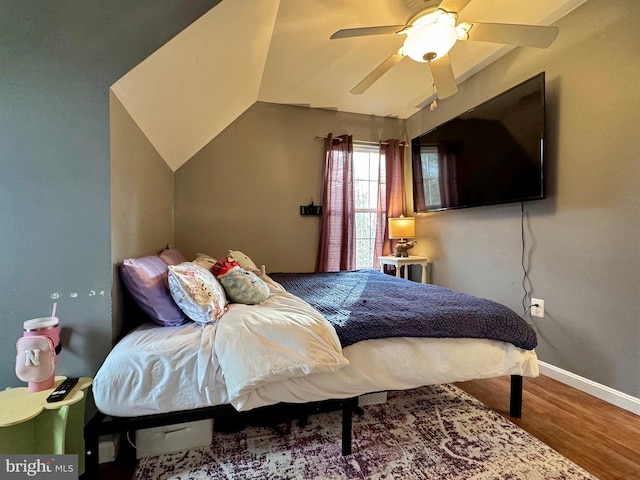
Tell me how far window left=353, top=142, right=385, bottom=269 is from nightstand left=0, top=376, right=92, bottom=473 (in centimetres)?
296

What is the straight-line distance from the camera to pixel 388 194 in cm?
369

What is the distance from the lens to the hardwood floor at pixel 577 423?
51.8 inches

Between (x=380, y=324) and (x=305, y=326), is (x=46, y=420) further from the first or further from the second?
(x=380, y=324)

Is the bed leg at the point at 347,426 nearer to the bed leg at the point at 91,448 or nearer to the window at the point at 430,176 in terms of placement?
the bed leg at the point at 91,448

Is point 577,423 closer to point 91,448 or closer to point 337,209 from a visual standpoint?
point 91,448

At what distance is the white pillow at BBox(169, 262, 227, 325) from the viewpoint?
53.0 inches

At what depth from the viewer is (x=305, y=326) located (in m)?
1.26

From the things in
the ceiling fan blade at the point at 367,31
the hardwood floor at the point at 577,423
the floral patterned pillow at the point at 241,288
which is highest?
the ceiling fan blade at the point at 367,31

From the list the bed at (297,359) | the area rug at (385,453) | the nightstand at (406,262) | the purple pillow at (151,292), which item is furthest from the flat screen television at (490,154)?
the purple pillow at (151,292)

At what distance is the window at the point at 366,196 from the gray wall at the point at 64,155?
260 centimetres

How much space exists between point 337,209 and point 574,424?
2.60 meters

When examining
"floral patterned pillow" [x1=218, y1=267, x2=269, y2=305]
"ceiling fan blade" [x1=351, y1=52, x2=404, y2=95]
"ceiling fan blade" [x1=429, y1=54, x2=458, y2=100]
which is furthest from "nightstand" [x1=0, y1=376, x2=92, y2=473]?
"ceiling fan blade" [x1=429, y1=54, x2=458, y2=100]

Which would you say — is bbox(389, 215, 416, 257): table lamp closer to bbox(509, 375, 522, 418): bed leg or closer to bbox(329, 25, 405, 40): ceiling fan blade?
bbox(509, 375, 522, 418): bed leg

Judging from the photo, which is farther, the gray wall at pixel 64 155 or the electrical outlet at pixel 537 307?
the electrical outlet at pixel 537 307
